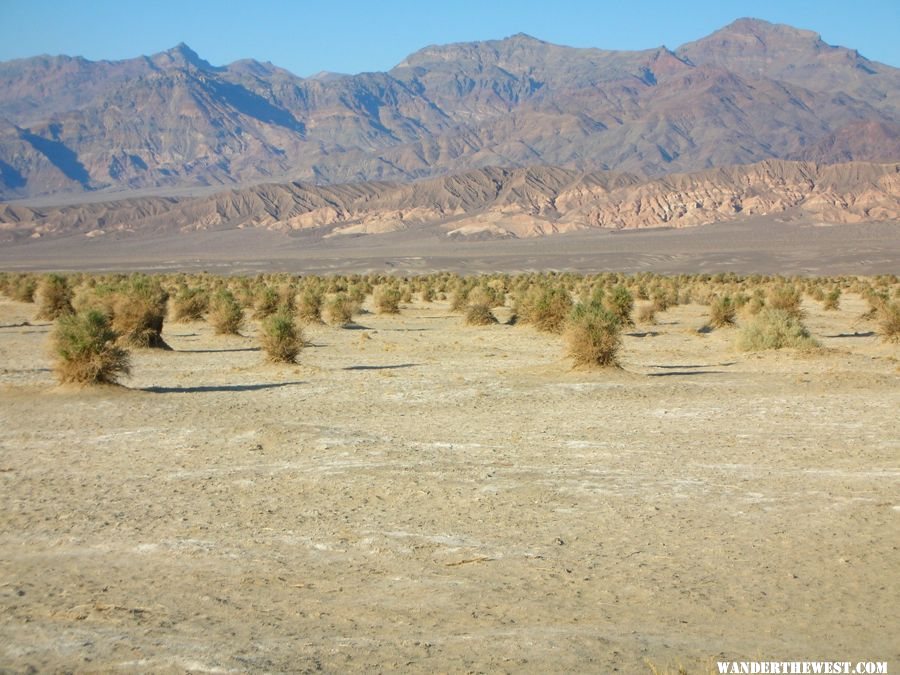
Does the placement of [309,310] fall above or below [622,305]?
below

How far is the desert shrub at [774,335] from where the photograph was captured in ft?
83.7

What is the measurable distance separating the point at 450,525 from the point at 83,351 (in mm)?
10461

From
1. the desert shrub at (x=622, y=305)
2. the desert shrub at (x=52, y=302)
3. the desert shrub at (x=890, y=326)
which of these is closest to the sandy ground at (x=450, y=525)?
the desert shrub at (x=890, y=326)

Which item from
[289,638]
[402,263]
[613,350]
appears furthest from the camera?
[402,263]

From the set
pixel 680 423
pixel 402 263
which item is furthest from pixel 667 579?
pixel 402 263

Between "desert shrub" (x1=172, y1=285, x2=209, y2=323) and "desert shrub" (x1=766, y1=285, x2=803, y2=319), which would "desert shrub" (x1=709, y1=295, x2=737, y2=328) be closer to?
"desert shrub" (x1=766, y1=285, x2=803, y2=319)

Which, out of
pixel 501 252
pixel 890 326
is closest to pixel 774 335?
pixel 890 326

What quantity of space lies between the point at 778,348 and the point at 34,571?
2038 cm

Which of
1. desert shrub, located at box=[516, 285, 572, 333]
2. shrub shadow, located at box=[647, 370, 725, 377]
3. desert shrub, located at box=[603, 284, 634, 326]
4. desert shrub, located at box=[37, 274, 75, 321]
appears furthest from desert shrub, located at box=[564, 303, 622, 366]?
desert shrub, located at box=[37, 274, 75, 321]

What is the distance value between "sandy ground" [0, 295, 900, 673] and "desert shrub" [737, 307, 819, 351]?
5.60 m

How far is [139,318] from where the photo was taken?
26.2 metres

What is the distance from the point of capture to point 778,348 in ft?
83.4

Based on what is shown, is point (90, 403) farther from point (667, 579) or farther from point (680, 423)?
point (667, 579)

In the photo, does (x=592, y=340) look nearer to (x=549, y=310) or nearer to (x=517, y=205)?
(x=549, y=310)
